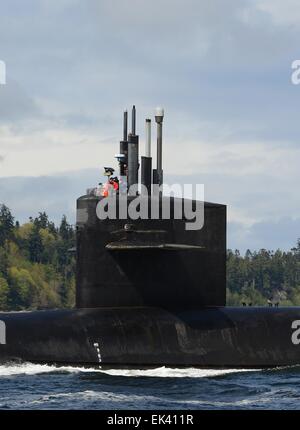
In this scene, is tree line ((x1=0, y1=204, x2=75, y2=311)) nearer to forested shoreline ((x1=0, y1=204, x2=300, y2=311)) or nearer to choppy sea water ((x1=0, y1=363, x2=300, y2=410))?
forested shoreline ((x1=0, y1=204, x2=300, y2=311))

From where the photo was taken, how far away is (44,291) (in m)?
132

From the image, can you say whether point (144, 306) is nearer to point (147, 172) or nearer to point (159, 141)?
point (147, 172)

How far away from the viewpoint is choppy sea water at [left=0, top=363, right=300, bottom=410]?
24469mm

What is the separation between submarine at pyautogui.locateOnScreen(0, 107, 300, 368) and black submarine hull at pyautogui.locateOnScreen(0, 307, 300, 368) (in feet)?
0.08

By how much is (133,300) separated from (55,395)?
515 centimetres

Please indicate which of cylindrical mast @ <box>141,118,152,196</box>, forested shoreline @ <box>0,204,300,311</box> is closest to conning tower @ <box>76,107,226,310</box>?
cylindrical mast @ <box>141,118,152,196</box>

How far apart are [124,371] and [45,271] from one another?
108m

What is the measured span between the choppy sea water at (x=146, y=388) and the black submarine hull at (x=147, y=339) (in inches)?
11.3

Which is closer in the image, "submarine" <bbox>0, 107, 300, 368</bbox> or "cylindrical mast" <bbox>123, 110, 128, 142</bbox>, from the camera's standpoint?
"submarine" <bbox>0, 107, 300, 368</bbox>

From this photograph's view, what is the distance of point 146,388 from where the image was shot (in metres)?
26.4

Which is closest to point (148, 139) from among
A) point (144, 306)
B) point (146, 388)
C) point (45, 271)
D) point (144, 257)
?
point (144, 257)

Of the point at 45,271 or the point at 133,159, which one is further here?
the point at 45,271
